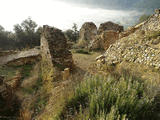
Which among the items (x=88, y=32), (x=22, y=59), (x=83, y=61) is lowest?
(x=83, y=61)

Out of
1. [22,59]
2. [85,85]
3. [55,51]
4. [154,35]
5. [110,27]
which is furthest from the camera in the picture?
[110,27]

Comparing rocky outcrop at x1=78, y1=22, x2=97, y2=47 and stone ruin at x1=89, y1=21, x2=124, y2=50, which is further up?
rocky outcrop at x1=78, y1=22, x2=97, y2=47

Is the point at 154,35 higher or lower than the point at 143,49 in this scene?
higher

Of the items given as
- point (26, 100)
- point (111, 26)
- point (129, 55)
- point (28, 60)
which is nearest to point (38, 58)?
point (28, 60)

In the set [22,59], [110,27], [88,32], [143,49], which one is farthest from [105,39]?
[22,59]

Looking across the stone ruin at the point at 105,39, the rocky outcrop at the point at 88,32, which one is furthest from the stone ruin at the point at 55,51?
the rocky outcrop at the point at 88,32

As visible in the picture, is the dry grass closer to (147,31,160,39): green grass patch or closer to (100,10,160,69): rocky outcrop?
(100,10,160,69): rocky outcrop

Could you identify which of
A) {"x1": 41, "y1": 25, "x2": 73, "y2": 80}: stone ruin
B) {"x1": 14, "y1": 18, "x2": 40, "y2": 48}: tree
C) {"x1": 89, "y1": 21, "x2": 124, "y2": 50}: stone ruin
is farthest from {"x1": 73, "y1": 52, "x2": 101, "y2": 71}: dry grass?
{"x1": 14, "y1": 18, "x2": 40, "y2": 48}: tree

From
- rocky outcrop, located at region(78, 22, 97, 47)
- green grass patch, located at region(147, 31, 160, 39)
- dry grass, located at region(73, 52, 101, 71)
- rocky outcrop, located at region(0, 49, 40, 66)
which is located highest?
rocky outcrop, located at region(78, 22, 97, 47)

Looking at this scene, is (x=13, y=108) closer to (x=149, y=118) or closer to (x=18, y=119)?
(x=18, y=119)

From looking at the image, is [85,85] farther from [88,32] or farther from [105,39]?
[88,32]

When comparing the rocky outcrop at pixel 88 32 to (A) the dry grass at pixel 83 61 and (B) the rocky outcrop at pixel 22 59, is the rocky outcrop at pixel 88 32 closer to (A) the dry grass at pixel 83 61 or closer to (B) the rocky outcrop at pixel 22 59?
(A) the dry grass at pixel 83 61

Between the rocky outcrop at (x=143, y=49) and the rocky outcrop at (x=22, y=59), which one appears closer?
the rocky outcrop at (x=143, y=49)

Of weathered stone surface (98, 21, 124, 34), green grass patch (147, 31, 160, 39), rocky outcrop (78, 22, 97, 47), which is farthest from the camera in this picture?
rocky outcrop (78, 22, 97, 47)
